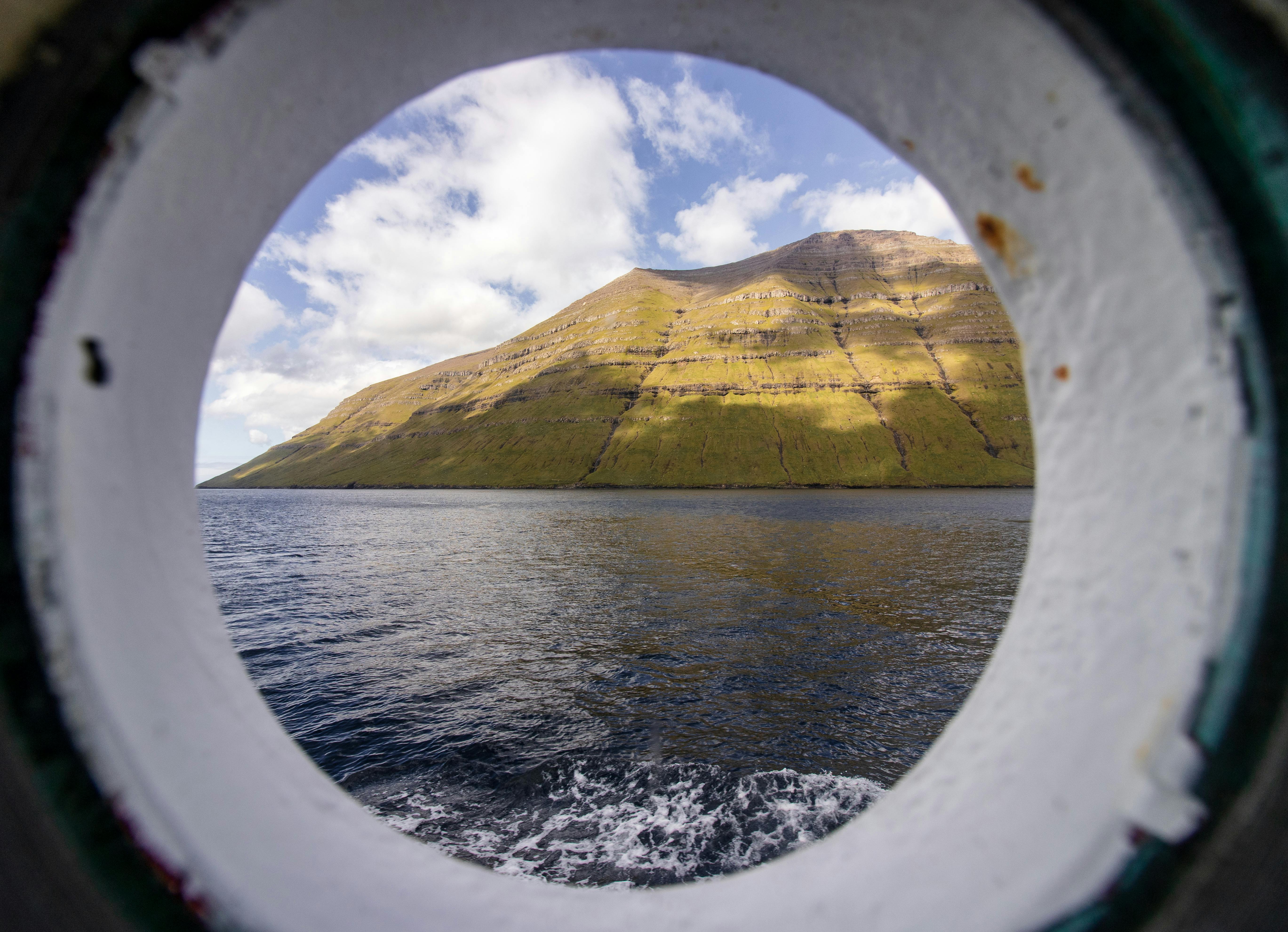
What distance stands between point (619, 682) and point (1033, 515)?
47.4 feet

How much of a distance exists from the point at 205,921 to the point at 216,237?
187 centimetres

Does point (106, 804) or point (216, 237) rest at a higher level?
point (216, 237)

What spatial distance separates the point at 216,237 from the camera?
165 centimetres

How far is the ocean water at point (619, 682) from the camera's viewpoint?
8594 mm

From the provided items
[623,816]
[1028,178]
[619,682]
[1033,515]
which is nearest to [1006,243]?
[1028,178]

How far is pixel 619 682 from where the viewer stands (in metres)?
14.8

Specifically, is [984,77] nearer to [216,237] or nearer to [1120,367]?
[1120,367]

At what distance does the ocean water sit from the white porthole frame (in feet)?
22.2

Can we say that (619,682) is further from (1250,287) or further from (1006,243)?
(1250,287)

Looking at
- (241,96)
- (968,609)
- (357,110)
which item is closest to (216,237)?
(241,96)

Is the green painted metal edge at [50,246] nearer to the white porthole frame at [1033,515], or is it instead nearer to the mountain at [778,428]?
the white porthole frame at [1033,515]

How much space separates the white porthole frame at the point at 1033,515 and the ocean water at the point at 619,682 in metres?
6.76

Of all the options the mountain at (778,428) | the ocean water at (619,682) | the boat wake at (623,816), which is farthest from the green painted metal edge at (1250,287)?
the mountain at (778,428)

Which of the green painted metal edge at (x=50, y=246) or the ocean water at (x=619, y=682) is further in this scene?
the ocean water at (x=619, y=682)
